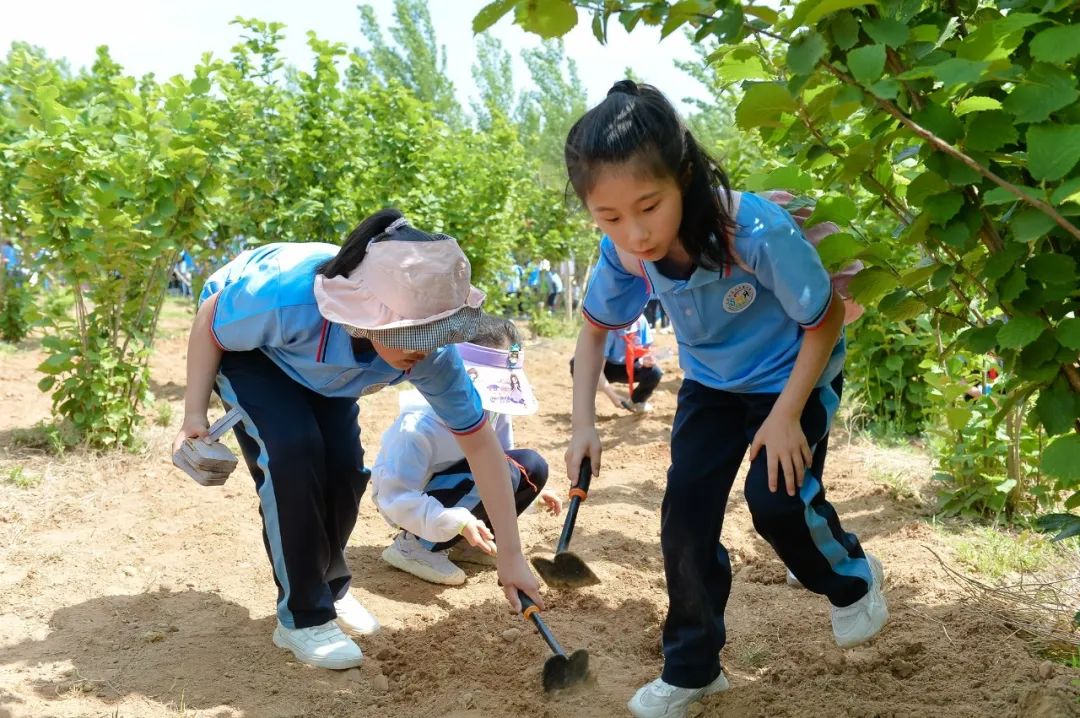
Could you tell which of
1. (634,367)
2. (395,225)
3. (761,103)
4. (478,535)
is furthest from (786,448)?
(634,367)

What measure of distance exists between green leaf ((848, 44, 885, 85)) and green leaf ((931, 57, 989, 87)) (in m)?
0.07

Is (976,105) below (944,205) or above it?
above

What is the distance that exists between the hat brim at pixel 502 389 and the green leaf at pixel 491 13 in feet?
6.71

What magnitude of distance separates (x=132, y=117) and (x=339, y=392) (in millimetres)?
2868

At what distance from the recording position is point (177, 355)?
32.7 feet

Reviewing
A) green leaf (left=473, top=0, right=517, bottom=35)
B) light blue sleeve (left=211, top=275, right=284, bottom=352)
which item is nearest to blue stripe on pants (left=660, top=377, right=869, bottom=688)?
light blue sleeve (left=211, top=275, right=284, bottom=352)

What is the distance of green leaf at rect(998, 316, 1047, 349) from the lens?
1603mm

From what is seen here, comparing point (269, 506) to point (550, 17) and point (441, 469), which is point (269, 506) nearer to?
point (441, 469)

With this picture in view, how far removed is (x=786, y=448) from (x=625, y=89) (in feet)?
2.89

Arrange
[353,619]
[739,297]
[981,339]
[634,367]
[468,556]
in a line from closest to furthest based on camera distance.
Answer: [981,339] → [739,297] → [353,619] → [468,556] → [634,367]

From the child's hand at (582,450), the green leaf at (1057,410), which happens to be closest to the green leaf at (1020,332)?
the green leaf at (1057,410)

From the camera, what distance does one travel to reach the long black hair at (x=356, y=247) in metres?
2.55

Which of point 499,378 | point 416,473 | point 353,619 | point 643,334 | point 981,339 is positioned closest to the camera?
point 981,339

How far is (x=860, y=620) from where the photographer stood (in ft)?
8.02
